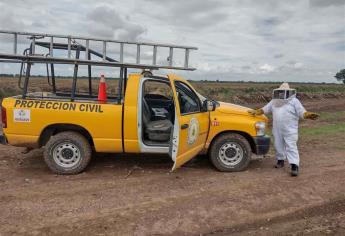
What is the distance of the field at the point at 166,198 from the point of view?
507 cm

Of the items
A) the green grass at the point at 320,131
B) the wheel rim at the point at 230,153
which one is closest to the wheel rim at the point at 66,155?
the wheel rim at the point at 230,153

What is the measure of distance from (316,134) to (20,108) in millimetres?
8820

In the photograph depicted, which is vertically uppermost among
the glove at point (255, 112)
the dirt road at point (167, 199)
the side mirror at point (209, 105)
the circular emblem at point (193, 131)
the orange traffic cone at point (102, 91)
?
the orange traffic cone at point (102, 91)

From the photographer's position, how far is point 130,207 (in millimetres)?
5707

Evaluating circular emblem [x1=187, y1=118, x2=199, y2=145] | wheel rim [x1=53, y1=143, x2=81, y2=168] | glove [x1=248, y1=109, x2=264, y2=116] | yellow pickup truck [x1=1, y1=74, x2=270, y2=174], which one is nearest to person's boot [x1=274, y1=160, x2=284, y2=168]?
yellow pickup truck [x1=1, y1=74, x2=270, y2=174]

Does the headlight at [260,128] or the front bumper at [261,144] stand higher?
the headlight at [260,128]

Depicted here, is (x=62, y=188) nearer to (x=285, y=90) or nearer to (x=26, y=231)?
(x=26, y=231)

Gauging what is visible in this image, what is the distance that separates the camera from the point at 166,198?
20.1 feet

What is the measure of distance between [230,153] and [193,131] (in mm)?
1006

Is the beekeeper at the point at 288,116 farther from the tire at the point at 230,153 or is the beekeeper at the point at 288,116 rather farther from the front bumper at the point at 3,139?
the front bumper at the point at 3,139

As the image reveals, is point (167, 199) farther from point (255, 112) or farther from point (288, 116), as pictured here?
point (288, 116)

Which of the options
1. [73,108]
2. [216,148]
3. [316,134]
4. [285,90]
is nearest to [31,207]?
[73,108]

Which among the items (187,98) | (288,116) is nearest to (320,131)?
(288,116)

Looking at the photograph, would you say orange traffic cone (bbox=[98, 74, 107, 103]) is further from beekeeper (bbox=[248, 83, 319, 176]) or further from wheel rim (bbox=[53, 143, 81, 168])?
beekeeper (bbox=[248, 83, 319, 176])
